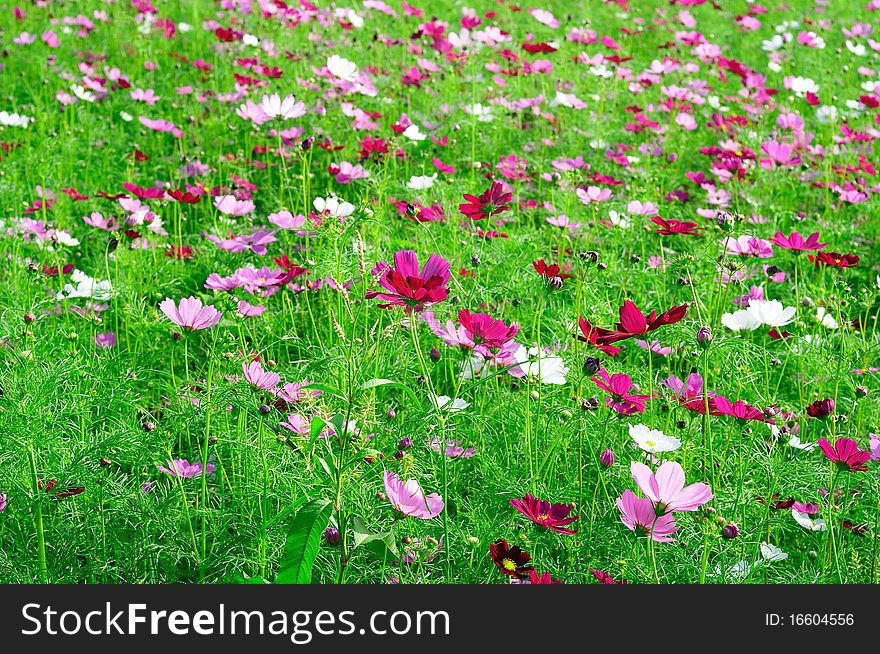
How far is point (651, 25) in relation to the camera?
193 inches

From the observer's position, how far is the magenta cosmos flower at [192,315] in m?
1.34

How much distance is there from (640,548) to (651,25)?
423 cm

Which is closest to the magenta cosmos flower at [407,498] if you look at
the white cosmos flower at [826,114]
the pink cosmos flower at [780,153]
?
the pink cosmos flower at [780,153]

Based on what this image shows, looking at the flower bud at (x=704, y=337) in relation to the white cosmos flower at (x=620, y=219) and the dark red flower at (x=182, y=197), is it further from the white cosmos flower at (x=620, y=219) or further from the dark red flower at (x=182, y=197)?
the dark red flower at (x=182, y=197)

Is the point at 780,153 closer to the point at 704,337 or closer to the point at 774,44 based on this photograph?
the point at 704,337

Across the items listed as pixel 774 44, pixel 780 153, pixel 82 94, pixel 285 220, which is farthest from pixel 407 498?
pixel 774 44

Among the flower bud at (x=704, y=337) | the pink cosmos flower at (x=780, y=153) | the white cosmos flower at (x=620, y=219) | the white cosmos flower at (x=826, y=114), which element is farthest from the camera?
the white cosmos flower at (x=826, y=114)

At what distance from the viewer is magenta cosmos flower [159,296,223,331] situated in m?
1.34

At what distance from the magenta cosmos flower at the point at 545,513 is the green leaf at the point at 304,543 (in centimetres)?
27

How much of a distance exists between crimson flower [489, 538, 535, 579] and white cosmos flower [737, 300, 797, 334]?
0.67 meters

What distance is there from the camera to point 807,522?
1346 millimetres

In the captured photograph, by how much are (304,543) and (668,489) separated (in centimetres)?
44

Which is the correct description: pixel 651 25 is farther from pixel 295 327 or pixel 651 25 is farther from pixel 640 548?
pixel 640 548

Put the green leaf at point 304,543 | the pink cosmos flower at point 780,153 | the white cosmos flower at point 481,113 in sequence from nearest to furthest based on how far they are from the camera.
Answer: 1. the green leaf at point 304,543
2. the pink cosmos flower at point 780,153
3. the white cosmos flower at point 481,113
